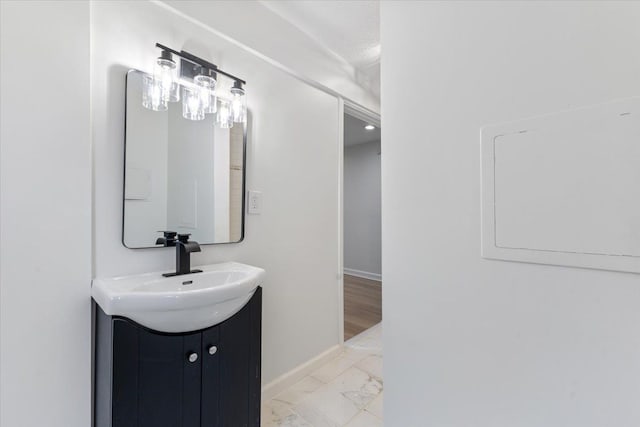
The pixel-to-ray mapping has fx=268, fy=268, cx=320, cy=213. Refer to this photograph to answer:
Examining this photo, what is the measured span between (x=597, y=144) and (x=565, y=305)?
0.31 metres

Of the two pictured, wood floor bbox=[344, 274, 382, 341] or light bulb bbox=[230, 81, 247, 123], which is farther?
wood floor bbox=[344, 274, 382, 341]

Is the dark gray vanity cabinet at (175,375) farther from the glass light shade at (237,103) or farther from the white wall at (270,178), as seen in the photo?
the glass light shade at (237,103)

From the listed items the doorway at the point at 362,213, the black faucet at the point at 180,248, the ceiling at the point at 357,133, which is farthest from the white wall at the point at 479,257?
the doorway at the point at 362,213

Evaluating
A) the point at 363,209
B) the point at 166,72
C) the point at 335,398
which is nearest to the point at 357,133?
the point at 363,209

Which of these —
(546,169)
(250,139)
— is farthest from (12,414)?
(546,169)

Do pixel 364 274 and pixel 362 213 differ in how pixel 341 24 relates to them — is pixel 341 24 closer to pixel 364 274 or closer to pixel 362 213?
pixel 362 213

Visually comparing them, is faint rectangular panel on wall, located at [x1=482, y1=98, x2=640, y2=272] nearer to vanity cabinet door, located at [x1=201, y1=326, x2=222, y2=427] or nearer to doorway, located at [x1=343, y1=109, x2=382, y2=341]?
vanity cabinet door, located at [x1=201, y1=326, x2=222, y2=427]

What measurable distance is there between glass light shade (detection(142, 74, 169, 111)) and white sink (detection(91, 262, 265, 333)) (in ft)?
2.40

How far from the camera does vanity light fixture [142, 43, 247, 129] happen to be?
1.16 metres

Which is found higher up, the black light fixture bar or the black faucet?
the black light fixture bar

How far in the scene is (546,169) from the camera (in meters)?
0.54

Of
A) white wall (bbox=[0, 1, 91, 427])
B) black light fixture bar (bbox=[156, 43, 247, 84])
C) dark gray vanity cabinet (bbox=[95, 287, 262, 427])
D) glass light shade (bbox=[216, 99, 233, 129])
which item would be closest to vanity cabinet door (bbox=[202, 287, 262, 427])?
dark gray vanity cabinet (bbox=[95, 287, 262, 427])

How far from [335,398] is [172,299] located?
1230mm

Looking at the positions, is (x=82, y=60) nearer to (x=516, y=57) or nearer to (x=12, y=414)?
(x=12, y=414)
